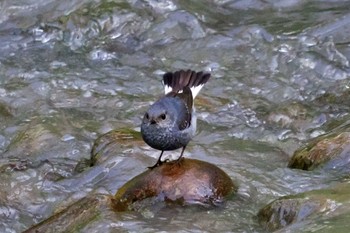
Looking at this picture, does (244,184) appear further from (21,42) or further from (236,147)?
(21,42)

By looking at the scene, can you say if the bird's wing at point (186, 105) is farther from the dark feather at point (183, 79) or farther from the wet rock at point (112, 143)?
the wet rock at point (112, 143)

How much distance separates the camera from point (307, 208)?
17.4 feet

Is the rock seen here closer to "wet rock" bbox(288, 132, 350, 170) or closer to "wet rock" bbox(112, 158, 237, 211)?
"wet rock" bbox(112, 158, 237, 211)

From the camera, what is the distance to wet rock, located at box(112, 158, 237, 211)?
229 inches

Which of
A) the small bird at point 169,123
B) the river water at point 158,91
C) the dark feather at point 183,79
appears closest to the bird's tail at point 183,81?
the dark feather at point 183,79

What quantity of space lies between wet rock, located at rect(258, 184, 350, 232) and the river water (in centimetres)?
18

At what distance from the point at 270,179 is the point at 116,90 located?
276cm

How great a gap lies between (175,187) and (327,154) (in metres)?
1.36

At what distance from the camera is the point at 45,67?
9516mm

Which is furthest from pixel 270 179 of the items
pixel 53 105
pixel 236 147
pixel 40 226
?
pixel 53 105

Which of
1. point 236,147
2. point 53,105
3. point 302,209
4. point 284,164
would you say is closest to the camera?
point 302,209

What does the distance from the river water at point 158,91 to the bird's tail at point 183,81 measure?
A: 19.8 inches

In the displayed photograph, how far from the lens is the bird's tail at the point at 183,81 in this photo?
689cm

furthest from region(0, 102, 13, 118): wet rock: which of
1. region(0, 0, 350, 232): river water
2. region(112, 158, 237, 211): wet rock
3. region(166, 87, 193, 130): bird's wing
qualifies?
region(112, 158, 237, 211): wet rock
